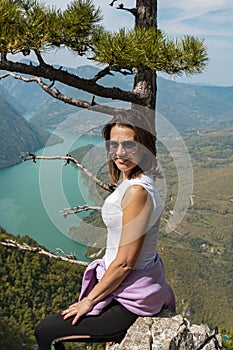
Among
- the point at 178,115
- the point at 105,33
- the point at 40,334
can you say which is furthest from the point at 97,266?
the point at 178,115

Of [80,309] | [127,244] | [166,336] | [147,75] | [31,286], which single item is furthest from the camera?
[31,286]

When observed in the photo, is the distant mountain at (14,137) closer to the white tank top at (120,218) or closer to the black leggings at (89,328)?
the black leggings at (89,328)

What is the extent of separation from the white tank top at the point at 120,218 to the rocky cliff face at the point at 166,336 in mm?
324

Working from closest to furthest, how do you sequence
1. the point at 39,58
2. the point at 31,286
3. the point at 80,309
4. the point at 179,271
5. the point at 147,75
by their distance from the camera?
1. the point at 80,309
2. the point at 39,58
3. the point at 147,75
4. the point at 31,286
5. the point at 179,271

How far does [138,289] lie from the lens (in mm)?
1712

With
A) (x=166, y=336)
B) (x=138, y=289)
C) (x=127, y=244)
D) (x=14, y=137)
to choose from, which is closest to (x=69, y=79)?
(x=127, y=244)

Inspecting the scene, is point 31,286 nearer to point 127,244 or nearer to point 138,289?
point 138,289

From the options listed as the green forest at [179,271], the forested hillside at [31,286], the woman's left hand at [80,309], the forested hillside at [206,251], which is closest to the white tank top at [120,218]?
the woman's left hand at [80,309]

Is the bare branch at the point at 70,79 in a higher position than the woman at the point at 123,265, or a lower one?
higher

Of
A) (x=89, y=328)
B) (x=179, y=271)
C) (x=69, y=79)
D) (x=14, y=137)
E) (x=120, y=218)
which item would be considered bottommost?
(x=179, y=271)

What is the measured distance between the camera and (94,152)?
2547 mm

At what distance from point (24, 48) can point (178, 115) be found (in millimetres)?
160508

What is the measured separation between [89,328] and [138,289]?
0.88 ft

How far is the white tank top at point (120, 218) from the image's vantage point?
160 cm
